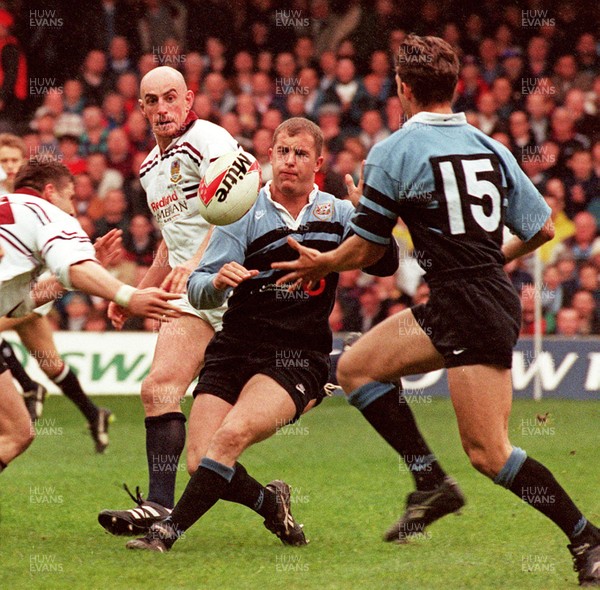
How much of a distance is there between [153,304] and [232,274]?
59cm

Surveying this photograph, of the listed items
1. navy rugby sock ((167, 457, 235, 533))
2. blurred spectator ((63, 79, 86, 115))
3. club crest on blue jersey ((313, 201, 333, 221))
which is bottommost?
navy rugby sock ((167, 457, 235, 533))

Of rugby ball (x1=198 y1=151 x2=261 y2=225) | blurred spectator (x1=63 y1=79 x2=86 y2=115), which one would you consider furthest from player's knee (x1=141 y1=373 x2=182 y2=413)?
blurred spectator (x1=63 y1=79 x2=86 y2=115)

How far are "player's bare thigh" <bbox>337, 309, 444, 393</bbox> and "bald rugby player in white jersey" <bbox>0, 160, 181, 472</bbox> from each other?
1.02 metres

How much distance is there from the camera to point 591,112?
14602mm

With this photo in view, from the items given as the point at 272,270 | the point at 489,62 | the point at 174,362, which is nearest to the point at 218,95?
the point at 489,62

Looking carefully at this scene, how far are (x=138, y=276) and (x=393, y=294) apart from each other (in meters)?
2.61

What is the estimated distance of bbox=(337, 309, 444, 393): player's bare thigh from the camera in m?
5.40

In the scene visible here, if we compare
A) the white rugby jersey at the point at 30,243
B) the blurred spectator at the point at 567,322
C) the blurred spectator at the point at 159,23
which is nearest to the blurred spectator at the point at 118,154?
the blurred spectator at the point at 159,23

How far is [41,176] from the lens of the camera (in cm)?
629

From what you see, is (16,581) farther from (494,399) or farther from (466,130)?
(466,130)

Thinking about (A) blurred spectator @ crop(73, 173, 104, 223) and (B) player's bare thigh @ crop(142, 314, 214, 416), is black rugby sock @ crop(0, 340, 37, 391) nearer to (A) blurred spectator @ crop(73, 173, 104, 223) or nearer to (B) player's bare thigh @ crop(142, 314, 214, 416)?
(B) player's bare thigh @ crop(142, 314, 214, 416)

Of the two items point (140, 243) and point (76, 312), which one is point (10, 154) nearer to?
point (76, 312)

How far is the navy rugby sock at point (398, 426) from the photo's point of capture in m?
5.73

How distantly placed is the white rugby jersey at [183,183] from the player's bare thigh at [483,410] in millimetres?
2010
